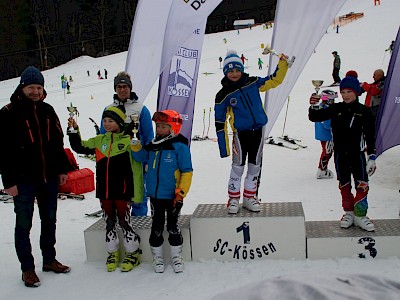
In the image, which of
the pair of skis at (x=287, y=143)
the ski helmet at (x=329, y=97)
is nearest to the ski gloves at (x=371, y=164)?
the ski helmet at (x=329, y=97)

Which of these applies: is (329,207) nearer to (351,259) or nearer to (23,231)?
(351,259)

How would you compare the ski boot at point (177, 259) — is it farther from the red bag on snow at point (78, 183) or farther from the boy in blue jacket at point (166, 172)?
the red bag on snow at point (78, 183)

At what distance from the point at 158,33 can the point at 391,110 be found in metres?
3.19

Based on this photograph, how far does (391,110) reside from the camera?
6066mm

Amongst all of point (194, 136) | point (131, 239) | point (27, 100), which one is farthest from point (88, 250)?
point (194, 136)

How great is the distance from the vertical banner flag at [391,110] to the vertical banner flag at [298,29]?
1346 mm

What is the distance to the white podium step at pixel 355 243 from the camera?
4.37 metres

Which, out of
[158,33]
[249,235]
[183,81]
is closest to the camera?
[249,235]

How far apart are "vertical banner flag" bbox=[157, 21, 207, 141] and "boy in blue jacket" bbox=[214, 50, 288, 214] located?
1635mm

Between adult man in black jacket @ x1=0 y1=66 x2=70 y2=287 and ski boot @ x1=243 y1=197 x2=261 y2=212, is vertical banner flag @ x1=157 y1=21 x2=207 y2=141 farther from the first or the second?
adult man in black jacket @ x1=0 y1=66 x2=70 y2=287

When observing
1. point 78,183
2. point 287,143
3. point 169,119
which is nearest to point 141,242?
point 169,119

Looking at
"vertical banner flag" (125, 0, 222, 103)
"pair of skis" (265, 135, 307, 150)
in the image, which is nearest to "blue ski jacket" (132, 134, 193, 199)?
"vertical banner flag" (125, 0, 222, 103)

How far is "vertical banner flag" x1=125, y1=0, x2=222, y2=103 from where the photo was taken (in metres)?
5.94

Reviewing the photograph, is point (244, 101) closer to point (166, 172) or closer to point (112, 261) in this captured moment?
point (166, 172)
